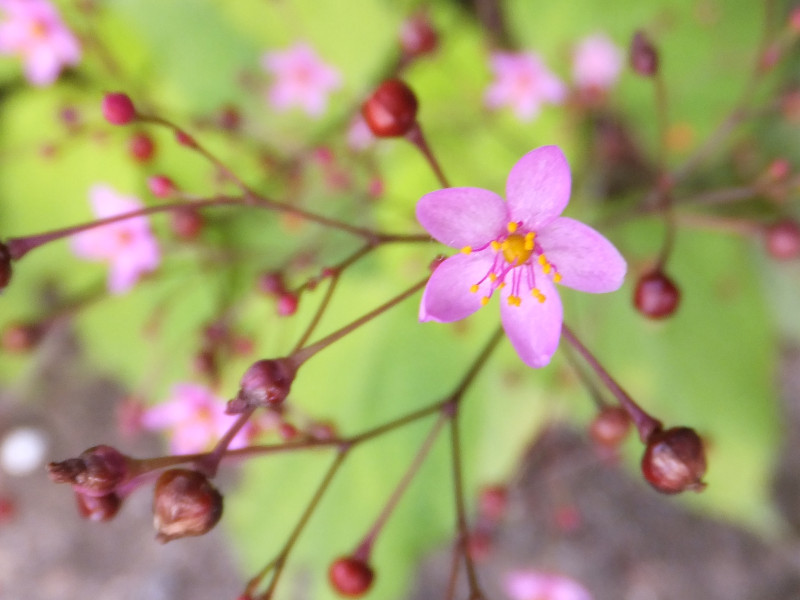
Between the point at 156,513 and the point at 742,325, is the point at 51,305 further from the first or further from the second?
the point at 742,325

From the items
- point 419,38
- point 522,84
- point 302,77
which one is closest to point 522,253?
A: point 419,38

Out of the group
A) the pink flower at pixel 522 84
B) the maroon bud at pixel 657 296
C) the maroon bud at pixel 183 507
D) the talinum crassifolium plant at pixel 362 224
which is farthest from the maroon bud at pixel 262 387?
the pink flower at pixel 522 84

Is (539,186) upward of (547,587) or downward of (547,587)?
upward

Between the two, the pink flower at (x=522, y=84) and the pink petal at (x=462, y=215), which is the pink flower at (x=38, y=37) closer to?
the pink flower at (x=522, y=84)

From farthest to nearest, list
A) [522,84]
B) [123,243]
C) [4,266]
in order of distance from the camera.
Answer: [522,84] → [123,243] → [4,266]

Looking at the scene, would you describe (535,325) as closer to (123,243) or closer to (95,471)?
(95,471)

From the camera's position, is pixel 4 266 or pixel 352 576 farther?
pixel 352 576

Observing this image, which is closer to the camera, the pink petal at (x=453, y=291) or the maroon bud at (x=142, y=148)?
the pink petal at (x=453, y=291)

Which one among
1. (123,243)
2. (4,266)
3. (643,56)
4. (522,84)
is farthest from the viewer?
(522,84)
